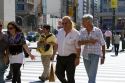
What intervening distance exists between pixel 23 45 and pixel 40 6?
98480 mm

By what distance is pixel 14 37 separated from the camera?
426 inches

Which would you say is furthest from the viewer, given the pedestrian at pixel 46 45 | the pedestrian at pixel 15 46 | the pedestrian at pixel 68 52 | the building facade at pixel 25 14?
the building facade at pixel 25 14

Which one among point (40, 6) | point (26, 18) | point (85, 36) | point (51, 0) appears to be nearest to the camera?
point (85, 36)

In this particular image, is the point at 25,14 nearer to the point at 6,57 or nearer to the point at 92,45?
the point at 6,57

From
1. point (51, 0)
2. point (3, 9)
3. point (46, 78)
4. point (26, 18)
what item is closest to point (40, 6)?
point (26, 18)

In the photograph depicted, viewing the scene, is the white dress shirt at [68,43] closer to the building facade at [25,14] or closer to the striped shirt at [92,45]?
the striped shirt at [92,45]

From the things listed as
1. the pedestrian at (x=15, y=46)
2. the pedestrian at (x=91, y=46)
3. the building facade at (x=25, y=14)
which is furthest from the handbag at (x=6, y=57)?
the building facade at (x=25, y=14)

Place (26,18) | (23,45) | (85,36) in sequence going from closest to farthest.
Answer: (85,36) < (23,45) < (26,18)

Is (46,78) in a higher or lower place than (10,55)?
lower

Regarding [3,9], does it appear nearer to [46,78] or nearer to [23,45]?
[46,78]

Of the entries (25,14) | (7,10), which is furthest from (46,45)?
(25,14)

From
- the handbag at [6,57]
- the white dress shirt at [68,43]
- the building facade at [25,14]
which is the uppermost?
the white dress shirt at [68,43]

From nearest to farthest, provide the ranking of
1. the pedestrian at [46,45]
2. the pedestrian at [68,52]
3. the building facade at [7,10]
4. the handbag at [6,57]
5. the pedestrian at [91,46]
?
the pedestrian at [91,46], the pedestrian at [68,52], the handbag at [6,57], the pedestrian at [46,45], the building facade at [7,10]

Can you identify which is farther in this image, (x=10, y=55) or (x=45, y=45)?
(x=45, y=45)
